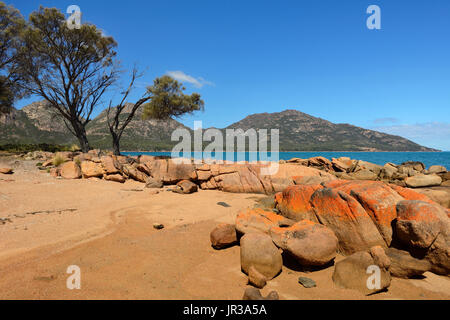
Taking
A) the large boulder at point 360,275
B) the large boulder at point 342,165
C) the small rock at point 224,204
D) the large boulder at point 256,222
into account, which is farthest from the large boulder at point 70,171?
the large boulder at point 342,165

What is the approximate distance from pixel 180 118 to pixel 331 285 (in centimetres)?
2180

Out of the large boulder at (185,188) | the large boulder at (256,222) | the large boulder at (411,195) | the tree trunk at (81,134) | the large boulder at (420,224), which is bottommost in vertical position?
the large boulder at (185,188)

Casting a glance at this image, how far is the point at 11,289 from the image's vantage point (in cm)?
388

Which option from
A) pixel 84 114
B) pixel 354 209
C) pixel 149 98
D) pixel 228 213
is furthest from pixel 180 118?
pixel 354 209

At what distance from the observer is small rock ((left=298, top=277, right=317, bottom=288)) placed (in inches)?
167

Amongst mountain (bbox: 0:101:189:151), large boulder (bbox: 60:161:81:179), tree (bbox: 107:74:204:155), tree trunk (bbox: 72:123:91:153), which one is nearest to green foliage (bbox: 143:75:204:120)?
tree (bbox: 107:74:204:155)

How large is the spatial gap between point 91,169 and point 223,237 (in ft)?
Answer: 42.2

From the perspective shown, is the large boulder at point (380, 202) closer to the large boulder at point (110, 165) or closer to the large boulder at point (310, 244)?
the large boulder at point (310, 244)

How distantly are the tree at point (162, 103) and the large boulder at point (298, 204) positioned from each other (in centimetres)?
1752

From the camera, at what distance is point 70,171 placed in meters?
15.1

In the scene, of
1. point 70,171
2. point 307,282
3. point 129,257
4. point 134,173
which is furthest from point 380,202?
point 70,171

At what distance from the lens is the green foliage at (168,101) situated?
2244cm

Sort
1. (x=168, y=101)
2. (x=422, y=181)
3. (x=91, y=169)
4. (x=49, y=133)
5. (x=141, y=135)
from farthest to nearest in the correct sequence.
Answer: (x=141, y=135), (x=49, y=133), (x=168, y=101), (x=91, y=169), (x=422, y=181)

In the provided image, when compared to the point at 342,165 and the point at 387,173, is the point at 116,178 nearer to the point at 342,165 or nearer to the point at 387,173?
the point at 342,165
